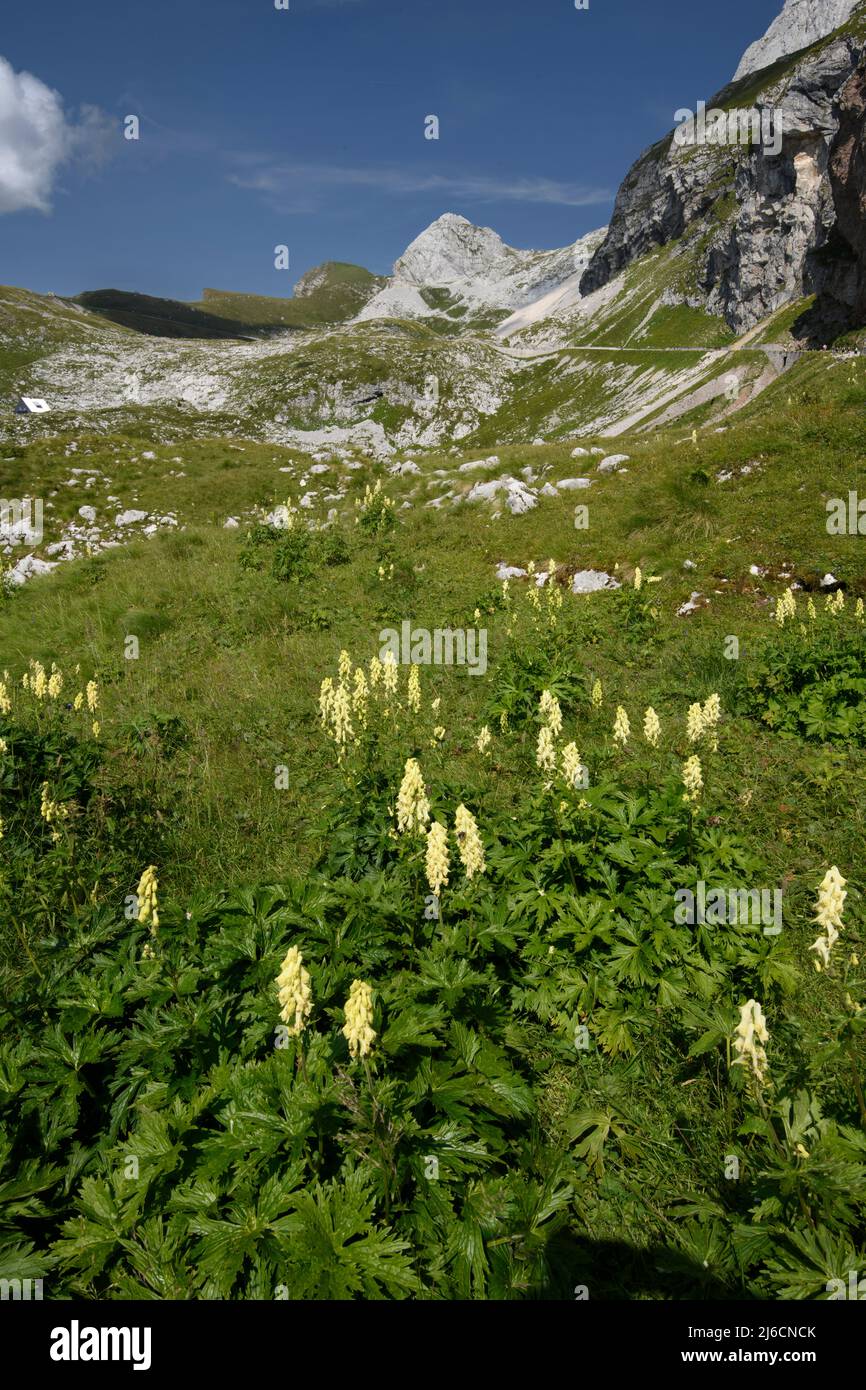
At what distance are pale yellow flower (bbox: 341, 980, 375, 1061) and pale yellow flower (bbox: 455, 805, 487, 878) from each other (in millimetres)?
1567

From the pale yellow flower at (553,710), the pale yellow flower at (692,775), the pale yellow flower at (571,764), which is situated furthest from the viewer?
the pale yellow flower at (553,710)

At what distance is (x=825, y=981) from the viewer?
14.5 ft

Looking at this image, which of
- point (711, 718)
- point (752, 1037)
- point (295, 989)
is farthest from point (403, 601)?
point (752, 1037)

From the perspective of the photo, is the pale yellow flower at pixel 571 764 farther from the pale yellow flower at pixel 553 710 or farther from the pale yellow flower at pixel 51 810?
the pale yellow flower at pixel 51 810

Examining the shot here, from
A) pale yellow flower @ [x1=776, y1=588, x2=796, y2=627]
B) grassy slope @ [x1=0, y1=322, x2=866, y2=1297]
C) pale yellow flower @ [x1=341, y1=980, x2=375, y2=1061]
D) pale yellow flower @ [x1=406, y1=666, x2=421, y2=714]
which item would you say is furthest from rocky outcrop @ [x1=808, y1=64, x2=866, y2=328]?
pale yellow flower @ [x1=341, y1=980, x2=375, y2=1061]

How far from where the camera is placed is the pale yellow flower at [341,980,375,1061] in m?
2.84

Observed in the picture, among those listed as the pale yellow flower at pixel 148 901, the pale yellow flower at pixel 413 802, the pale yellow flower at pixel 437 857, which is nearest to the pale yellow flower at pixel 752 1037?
the pale yellow flower at pixel 437 857

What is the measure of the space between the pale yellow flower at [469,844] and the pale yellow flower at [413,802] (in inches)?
16.5

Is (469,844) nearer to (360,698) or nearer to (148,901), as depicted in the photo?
(148,901)

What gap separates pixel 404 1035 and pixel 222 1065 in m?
0.98

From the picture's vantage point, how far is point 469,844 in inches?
171

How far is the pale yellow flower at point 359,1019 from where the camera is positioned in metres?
2.84

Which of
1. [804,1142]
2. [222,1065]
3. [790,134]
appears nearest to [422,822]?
[222,1065]

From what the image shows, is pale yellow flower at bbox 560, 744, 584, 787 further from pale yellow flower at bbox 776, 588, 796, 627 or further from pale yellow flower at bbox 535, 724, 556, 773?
pale yellow flower at bbox 776, 588, 796, 627
